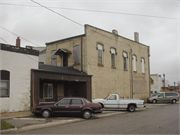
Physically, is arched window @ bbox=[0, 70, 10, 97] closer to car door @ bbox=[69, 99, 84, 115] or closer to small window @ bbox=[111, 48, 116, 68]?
car door @ bbox=[69, 99, 84, 115]

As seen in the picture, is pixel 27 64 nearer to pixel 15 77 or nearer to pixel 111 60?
pixel 15 77

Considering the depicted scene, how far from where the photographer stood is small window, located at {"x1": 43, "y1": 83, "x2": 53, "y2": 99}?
61.6ft

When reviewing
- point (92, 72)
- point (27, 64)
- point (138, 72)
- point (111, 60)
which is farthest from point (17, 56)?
point (138, 72)

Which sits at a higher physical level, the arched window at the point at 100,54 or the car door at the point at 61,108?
the arched window at the point at 100,54

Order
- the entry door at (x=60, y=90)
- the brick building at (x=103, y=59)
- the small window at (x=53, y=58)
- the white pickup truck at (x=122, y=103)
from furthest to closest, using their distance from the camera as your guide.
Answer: the small window at (x=53, y=58), the brick building at (x=103, y=59), the entry door at (x=60, y=90), the white pickup truck at (x=122, y=103)

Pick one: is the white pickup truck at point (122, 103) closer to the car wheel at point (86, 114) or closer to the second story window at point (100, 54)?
the car wheel at point (86, 114)

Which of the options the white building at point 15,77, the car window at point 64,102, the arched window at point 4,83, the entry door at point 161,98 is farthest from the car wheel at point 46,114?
the entry door at point 161,98

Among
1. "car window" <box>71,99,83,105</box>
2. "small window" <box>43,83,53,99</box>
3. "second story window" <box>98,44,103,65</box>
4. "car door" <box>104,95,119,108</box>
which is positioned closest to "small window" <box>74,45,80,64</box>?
"second story window" <box>98,44,103,65</box>

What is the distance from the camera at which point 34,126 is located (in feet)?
33.2

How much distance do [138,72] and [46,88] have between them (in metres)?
18.1

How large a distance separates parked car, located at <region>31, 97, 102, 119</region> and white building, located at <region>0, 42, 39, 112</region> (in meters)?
2.59

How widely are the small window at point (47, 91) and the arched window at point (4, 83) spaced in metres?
4.74

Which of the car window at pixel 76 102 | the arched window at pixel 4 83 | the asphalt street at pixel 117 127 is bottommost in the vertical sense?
the asphalt street at pixel 117 127

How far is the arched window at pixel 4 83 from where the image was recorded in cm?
1409
